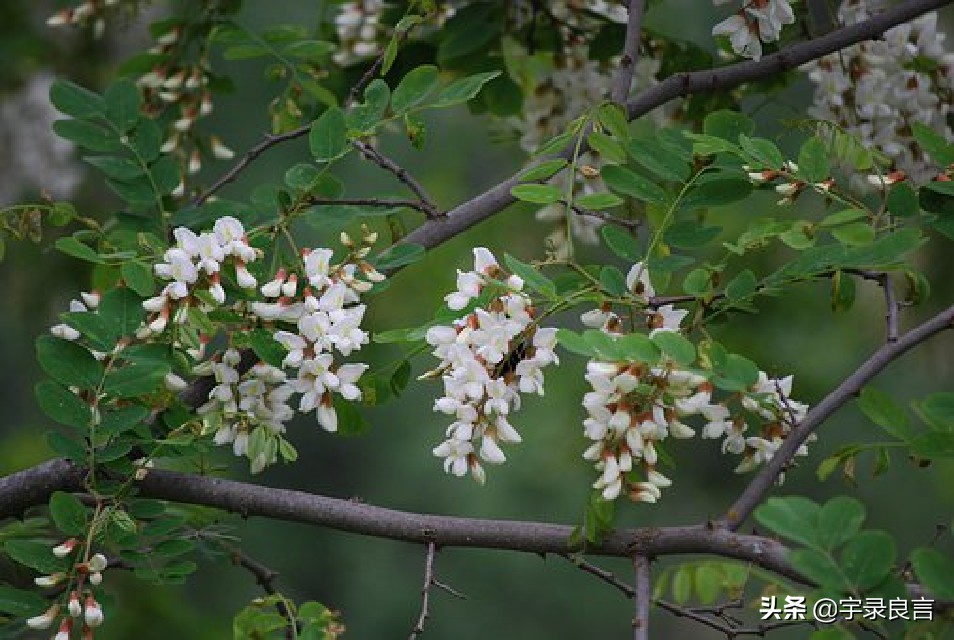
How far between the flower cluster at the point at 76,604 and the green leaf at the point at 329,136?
1.86 feet

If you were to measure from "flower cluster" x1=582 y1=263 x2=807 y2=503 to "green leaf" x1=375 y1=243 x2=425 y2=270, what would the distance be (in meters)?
0.33

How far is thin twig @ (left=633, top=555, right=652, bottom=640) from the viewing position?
130 cm

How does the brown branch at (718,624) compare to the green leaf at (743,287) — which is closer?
the brown branch at (718,624)

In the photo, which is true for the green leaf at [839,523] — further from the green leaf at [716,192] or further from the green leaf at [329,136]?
the green leaf at [329,136]

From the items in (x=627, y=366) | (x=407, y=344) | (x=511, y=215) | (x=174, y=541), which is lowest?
(x=174, y=541)

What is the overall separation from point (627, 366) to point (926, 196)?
516mm

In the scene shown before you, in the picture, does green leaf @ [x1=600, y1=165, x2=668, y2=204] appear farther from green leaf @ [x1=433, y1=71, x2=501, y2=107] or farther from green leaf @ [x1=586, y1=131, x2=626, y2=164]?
green leaf @ [x1=433, y1=71, x2=501, y2=107]

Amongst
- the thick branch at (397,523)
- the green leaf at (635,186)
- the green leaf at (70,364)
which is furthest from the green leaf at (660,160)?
the green leaf at (70,364)

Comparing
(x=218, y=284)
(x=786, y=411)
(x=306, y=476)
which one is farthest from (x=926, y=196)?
(x=306, y=476)

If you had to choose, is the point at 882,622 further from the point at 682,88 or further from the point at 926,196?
the point at 682,88

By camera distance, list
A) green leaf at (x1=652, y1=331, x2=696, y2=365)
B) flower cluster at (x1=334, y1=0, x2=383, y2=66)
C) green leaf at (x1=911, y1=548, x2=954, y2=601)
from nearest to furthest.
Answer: green leaf at (x1=911, y1=548, x2=954, y2=601)
green leaf at (x1=652, y1=331, x2=696, y2=365)
flower cluster at (x1=334, y1=0, x2=383, y2=66)

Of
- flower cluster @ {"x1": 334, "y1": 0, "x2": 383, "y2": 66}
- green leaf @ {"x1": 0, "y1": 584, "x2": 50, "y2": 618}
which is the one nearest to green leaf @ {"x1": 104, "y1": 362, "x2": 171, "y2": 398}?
green leaf @ {"x1": 0, "y1": 584, "x2": 50, "y2": 618}

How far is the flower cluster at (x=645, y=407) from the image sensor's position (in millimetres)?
1284

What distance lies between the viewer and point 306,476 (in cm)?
1287
